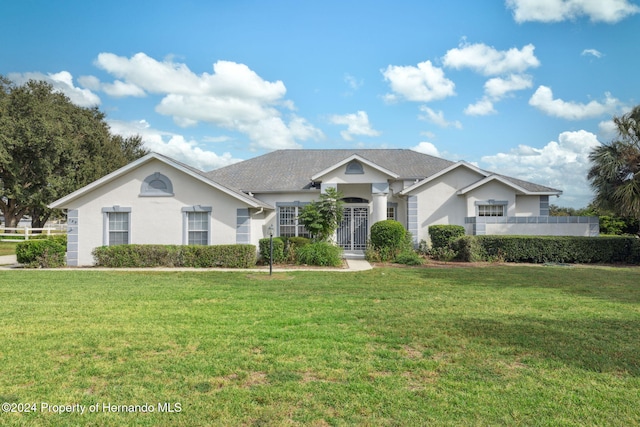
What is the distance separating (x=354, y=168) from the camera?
19969 millimetres

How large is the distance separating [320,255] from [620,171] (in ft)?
44.8

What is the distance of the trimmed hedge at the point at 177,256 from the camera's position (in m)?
15.9

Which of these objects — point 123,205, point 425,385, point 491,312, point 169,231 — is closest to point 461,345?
point 425,385

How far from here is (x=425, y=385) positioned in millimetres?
4492

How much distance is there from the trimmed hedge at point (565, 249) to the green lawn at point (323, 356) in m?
7.08

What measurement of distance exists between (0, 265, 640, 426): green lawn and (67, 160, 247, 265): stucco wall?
6822mm

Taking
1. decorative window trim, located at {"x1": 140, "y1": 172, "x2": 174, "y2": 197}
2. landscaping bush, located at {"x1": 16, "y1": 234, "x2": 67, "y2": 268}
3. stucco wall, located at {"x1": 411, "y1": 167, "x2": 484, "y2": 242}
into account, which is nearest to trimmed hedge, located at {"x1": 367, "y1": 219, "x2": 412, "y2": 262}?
stucco wall, located at {"x1": 411, "y1": 167, "x2": 484, "y2": 242}

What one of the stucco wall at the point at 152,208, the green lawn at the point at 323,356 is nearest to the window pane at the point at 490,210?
the green lawn at the point at 323,356

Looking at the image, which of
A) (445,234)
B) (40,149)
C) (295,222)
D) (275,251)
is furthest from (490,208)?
(40,149)

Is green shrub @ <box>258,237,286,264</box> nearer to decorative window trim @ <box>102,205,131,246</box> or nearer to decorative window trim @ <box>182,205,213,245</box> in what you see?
decorative window trim @ <box>182,205,213,245</box>

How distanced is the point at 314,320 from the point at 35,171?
38.4 m

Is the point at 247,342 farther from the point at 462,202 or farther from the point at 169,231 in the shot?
the point at 462,202

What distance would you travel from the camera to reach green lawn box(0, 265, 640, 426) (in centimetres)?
392

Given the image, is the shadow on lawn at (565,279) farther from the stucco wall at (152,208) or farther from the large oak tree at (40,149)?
the large oak tree at (40,149)
